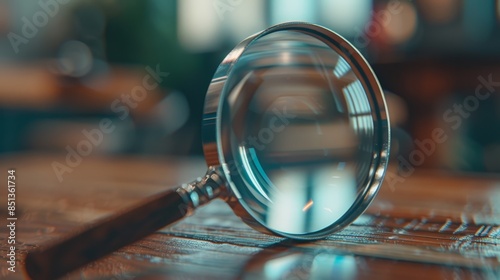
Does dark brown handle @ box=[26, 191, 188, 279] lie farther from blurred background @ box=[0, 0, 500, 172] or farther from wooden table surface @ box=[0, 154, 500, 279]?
blurred background @ box=[0, 0, 500, 172]

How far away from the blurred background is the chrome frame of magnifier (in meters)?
1.74

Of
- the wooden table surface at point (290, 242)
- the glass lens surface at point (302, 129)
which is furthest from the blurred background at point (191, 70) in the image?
the glass lens surface at point (302, 129)

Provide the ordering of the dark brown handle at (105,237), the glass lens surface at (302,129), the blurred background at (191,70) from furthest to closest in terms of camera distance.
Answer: the blurred background at (191,70) → the glass lens surface at (302,129) → the dark brown handle at (105,237)

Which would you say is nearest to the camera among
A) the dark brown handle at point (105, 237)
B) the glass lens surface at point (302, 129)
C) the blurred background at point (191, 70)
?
the dark brown handle at point (105, 237)

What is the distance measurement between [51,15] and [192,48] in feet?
4.60

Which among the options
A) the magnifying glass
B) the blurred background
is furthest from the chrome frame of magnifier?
the blurred background

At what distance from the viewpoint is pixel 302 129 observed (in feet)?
1.97

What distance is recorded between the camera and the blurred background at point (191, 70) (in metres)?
2.48

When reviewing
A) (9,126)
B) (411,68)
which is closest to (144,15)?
(9,126)

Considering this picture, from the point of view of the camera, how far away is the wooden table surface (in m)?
0.40

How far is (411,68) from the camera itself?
2553 mm

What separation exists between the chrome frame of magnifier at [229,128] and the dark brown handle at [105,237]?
0.16ft

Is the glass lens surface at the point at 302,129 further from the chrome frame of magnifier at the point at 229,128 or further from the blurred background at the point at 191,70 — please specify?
the blurred background at the point at 191,70

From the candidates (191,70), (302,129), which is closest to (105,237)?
(302,129)
